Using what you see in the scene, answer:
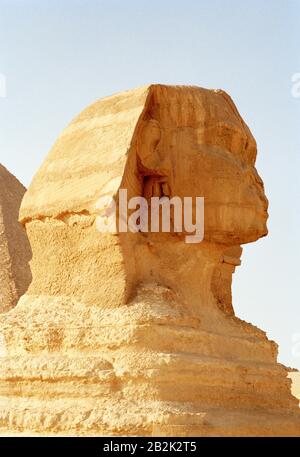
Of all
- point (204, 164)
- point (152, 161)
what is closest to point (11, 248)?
point (152, 161)

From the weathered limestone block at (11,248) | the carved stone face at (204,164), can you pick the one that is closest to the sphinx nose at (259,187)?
the carved stone face at (204,164)

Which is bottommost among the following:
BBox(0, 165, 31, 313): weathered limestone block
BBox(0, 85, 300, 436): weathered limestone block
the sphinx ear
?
BBox(0, 85, 300, 436): weathered limestone block

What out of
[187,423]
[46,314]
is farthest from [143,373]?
[46,314]

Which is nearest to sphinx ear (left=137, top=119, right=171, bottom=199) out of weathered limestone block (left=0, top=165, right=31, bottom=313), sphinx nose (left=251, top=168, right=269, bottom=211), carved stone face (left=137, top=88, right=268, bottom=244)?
carved stone face (left=137, top=88, right=268, bottom=244)

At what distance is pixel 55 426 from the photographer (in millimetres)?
8266

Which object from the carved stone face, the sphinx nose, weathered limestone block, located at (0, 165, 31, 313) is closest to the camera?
the carved stone face

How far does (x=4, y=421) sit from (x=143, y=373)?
127cm

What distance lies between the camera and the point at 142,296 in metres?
8.80

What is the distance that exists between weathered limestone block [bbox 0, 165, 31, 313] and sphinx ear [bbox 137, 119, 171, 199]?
52.1 ft

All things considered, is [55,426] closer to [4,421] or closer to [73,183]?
[4,421]

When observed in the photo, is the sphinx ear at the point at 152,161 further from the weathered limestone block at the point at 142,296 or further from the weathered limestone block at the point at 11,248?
the weathered limestone block at the point at 11,248

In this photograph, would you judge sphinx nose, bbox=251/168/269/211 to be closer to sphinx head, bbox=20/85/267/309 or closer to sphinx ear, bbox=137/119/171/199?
sphinx head, bbox=20/85/267/309

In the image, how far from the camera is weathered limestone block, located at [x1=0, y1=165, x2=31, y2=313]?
25484mm
